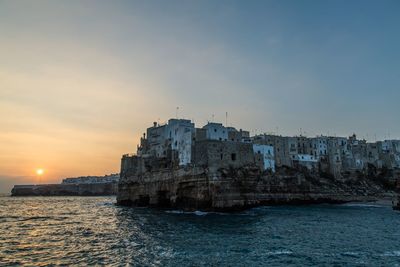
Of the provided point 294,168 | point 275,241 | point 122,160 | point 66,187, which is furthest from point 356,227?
point 66,187

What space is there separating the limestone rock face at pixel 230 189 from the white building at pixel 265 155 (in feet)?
7.72

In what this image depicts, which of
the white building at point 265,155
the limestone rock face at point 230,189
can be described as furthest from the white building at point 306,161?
the white building at point 265,155

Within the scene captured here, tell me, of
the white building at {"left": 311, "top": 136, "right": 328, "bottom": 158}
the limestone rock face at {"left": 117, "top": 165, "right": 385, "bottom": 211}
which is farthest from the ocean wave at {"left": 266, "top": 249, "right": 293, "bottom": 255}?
the white building at {"left": 311, "top": 136, "right": 328, "bottom": 158}

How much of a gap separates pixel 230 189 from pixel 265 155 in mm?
22482

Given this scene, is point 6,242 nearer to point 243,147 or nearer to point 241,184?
point 241,184

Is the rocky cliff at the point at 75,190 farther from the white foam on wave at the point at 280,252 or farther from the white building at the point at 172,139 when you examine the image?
the white foam on wave at the point at 280,252

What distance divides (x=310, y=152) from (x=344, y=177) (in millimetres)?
11417

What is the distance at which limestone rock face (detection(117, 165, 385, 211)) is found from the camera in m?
57.2

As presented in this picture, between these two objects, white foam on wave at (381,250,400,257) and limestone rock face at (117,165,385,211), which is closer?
white foam on wave at (381,250,400,257)

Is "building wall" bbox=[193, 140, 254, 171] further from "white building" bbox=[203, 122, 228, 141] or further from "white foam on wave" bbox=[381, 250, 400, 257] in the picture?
"white foam on wave" bbox=[381, 250, 400, 257]

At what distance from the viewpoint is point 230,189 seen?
5809cm

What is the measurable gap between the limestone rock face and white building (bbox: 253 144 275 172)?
7.72 feet

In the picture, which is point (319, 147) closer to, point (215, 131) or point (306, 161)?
point (306, 161)

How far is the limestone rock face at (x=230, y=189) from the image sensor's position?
188 ft
